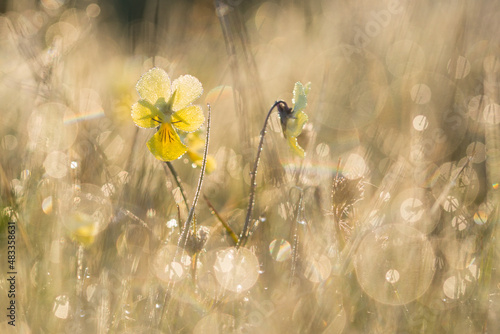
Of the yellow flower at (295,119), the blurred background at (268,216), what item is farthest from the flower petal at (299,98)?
the blurred background at (268,216)

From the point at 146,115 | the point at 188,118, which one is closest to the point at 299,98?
the point at 188,118

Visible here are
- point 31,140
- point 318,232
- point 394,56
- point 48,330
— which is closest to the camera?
point 48,330

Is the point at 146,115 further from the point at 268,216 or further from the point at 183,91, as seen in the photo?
the point at 268,216

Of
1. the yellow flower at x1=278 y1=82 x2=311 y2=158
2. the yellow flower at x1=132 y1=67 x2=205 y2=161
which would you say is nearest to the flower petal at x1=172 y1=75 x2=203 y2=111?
the yellow flower at x1=132 y1=67 x2=205 y2=161

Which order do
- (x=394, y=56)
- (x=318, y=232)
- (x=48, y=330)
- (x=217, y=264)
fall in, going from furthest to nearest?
(x=394, y=56) < (x=318, y=232) < (x=217, y=264) < (x=48, y=330)

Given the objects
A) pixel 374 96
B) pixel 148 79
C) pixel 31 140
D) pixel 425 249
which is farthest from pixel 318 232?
pixel 374 96

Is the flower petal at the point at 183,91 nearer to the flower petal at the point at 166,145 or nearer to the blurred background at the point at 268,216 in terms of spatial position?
the flower petal at the point at 166,145

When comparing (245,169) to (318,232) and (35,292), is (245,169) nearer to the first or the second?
(318,232)

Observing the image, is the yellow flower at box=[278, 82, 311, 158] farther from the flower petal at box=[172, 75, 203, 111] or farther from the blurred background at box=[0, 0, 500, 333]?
the flower petal at box=[172, 75, 203, 111]

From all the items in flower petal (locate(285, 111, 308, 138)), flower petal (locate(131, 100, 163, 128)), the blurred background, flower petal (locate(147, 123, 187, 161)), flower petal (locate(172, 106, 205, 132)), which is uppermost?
flower petal (locate(131, 100, 163, 128))
